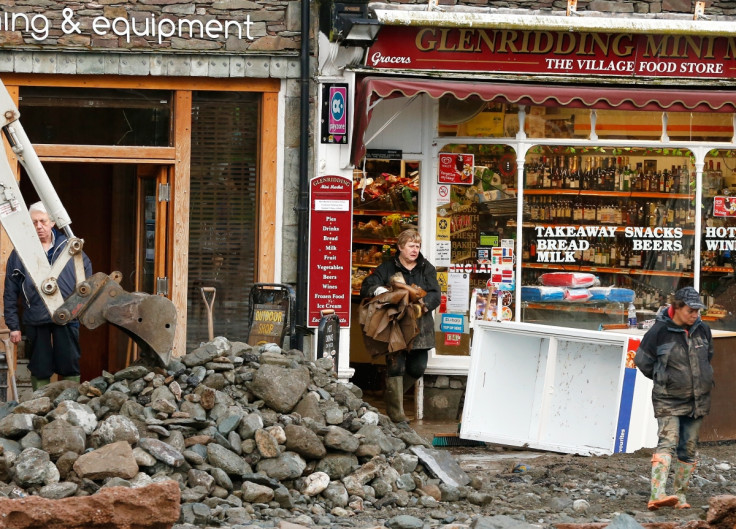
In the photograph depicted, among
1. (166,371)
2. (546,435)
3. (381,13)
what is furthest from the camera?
(381,13)

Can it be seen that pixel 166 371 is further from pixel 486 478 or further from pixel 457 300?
pixel 457 300

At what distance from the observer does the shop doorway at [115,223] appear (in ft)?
44.3

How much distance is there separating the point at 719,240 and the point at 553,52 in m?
2.73

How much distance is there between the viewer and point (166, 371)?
1023cm

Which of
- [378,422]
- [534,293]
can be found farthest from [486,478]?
[534,293]

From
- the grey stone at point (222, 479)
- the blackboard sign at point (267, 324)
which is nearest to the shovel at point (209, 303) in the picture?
the blackboard sign at point (267, 324)

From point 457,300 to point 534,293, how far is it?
81 cm

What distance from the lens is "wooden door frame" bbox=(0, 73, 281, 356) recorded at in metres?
13.1

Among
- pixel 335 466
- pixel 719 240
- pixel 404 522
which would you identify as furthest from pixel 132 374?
pixel 719 240

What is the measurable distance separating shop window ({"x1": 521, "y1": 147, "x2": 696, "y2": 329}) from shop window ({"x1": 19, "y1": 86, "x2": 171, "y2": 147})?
12.5 ft

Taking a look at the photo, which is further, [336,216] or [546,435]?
[336,216]

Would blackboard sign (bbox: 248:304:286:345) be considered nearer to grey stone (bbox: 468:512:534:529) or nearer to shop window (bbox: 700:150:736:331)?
grey stone (bbox: 468:512:534:529)

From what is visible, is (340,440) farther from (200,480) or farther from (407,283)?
(407,283)

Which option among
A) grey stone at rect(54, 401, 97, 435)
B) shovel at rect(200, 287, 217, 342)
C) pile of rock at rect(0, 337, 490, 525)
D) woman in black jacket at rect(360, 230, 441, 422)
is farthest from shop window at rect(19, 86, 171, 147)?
grey stone at rect(54, 401, 97, 435)
